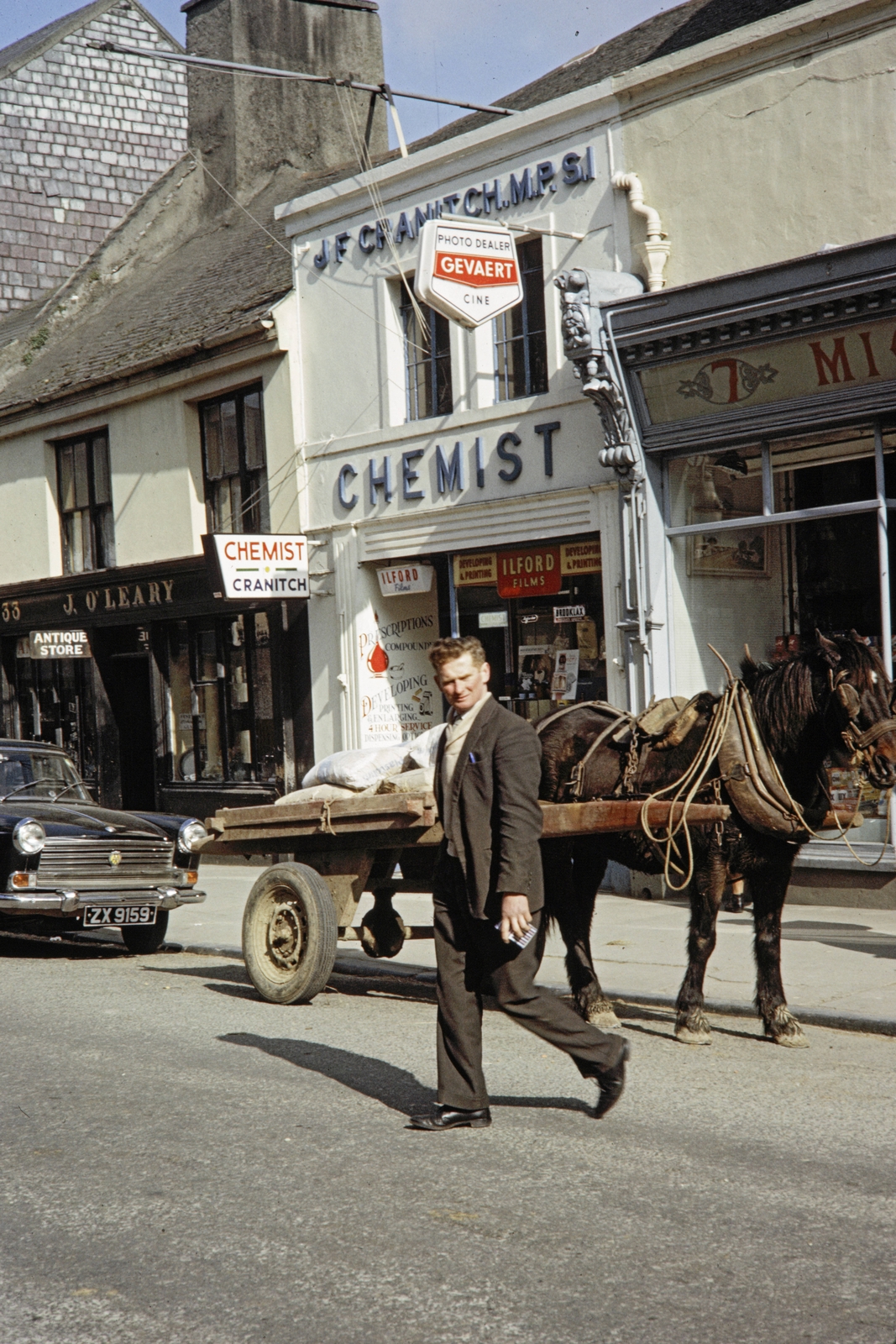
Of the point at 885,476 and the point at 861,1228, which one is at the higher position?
the point at 885,476

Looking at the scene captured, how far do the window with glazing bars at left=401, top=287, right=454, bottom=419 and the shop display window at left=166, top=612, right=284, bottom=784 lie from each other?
3674 mm

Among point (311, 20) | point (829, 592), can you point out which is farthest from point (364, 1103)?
point (311, 20)

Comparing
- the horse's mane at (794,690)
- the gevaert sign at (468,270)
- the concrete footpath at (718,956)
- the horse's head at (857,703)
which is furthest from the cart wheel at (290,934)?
the gevaert sign at (468,270)

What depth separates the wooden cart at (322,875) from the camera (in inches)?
314

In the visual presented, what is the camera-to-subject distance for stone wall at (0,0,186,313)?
26.4 meters

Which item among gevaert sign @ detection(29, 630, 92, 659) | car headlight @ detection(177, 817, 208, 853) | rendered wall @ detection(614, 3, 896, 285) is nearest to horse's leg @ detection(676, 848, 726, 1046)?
car headlight @ detection(177, 817, 208, 853)

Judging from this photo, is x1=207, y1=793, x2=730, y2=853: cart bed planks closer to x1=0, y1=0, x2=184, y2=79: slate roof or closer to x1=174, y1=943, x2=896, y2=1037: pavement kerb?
x1=174, y1=943, x2=896, y2=1037: pavement kerb

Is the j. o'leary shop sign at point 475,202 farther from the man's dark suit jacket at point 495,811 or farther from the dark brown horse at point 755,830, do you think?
the man's dark suit jacket at point 495,811

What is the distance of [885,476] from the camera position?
1162 cm

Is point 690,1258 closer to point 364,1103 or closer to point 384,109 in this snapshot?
point 364,1103

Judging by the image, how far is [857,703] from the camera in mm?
6652

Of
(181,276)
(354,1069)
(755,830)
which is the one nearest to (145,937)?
(354,1069)

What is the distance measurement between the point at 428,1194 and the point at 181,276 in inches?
768

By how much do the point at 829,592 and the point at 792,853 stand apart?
5.51 metres
